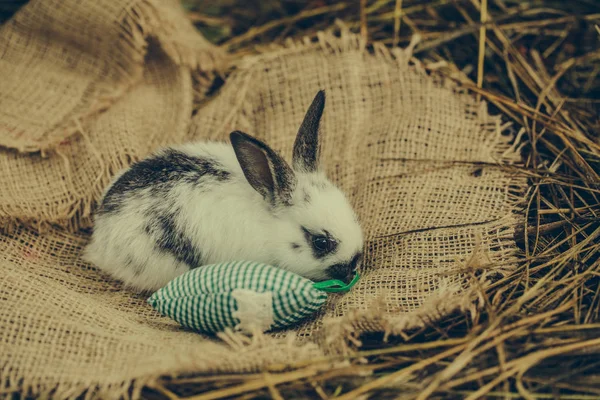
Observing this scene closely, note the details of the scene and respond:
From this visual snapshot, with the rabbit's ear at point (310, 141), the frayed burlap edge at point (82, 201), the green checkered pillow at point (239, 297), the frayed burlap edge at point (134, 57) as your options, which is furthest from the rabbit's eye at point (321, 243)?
the frayed burlap edge at point (134, 57)

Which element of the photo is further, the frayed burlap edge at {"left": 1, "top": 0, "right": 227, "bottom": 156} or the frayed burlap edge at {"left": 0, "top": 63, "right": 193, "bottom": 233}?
the frayed burlap edge at {"left": 1, "top": 0, "right": 227, "bottom": 156}

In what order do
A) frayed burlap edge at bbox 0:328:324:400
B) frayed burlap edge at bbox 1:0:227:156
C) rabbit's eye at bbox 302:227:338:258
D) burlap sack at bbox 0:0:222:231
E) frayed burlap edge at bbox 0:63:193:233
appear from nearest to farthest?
1. frayed burlap edge at bbox 0:328:324:400
2. rabbit's eye at bbox 302:227:338:258
3. frayed burlap edge at bbox 0:63:193:233
4. burlap sack at bbox 0:0:222:231
5. frayed burlap edge at bbox 1:0:227:156

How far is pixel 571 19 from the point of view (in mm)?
3979

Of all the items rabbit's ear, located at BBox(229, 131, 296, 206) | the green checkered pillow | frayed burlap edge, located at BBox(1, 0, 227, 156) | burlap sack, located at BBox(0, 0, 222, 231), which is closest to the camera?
the green checkered pillow

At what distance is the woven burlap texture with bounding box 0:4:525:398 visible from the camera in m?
2.35

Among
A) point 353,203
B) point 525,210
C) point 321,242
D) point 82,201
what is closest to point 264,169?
point 321,242

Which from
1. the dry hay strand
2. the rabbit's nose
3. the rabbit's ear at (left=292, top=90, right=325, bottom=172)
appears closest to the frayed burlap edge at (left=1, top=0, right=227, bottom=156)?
the dry hay strand

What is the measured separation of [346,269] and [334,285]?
3.8 inches

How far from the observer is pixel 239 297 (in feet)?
8.04

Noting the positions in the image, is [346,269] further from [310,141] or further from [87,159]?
[87,159]

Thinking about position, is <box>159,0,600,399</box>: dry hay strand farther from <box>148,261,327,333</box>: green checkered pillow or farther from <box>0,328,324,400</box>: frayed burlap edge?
<box>148,261,327,333</box>: green checkered pillow

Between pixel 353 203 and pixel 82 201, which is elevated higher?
pixel 353 203

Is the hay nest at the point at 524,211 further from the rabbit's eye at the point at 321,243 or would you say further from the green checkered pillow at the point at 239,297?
the rabbit's eye at the point at 321,243

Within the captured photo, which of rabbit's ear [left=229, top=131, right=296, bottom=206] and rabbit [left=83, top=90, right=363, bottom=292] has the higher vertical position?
rabbit's ear [left=229, top=131, right=296, bottom=206]
